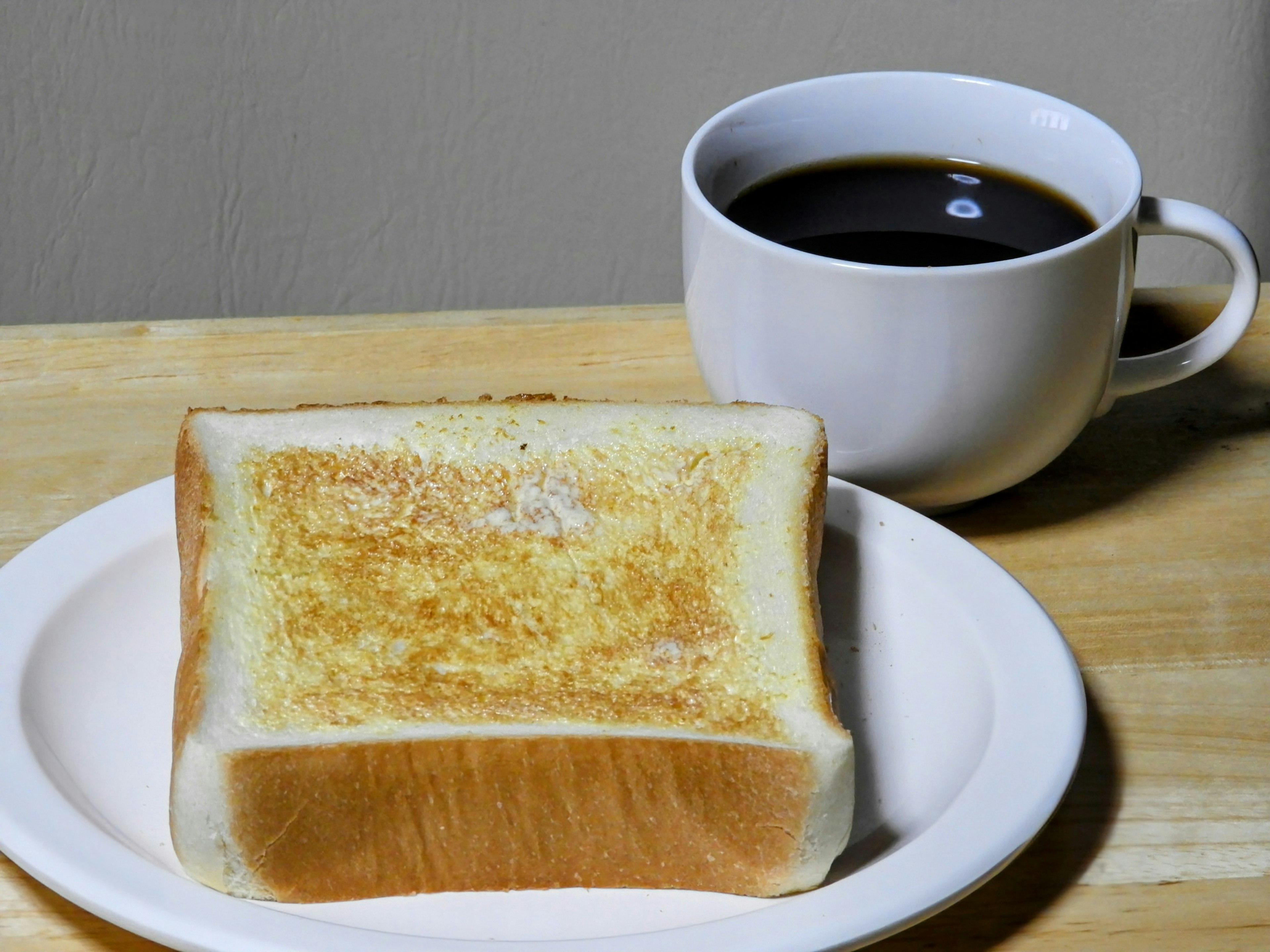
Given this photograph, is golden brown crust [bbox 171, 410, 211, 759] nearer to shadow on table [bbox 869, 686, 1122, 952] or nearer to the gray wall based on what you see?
shadow on table [bbox 869, 686, 1122, 952]

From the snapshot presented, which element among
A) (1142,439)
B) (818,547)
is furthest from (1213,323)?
(818,547)

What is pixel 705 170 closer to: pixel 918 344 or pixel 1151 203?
pixel 918 344

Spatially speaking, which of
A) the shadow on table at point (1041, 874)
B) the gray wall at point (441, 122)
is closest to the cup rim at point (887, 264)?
the shadow on table at point (1041, 874)

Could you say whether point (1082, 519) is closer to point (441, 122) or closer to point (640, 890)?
point (640, 890)

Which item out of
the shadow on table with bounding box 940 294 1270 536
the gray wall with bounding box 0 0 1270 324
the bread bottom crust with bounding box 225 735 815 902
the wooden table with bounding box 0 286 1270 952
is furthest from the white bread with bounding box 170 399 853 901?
the gray wall with bounding box 0 0 1270 324

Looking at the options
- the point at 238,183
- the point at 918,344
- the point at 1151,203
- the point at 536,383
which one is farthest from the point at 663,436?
the point at 238,183

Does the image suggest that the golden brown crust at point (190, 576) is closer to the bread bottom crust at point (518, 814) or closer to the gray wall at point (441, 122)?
the bread bottom crust at point (518, 814)

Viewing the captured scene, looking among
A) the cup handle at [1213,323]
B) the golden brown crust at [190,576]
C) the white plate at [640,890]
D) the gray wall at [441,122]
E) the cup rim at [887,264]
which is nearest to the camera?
the white plate at [640,890]
